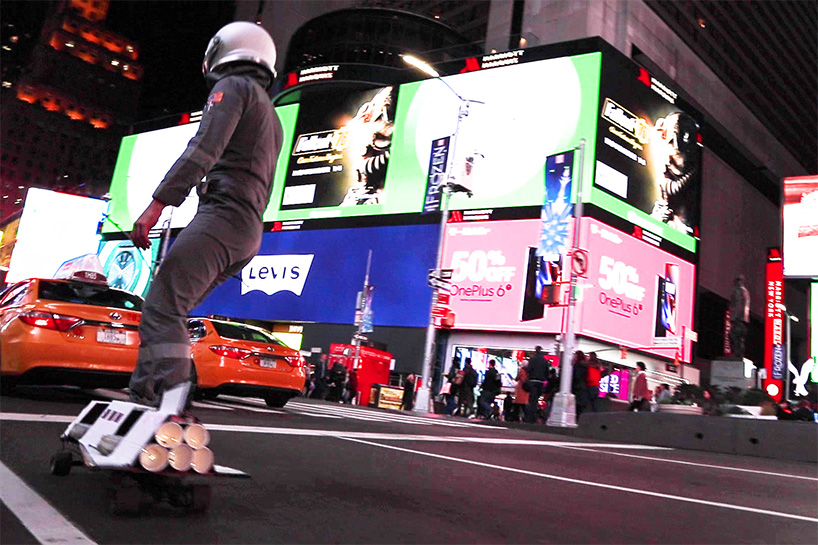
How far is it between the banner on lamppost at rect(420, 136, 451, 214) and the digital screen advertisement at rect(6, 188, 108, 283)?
35.3 metres

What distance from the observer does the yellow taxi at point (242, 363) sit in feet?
29.8

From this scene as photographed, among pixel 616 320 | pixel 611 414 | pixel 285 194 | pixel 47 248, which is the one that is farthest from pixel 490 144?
pixel 47 248

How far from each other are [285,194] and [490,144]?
1323 cm

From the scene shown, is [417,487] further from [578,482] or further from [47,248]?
[47,248]

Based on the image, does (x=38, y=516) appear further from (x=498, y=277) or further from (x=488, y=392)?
(x=498, y=277)

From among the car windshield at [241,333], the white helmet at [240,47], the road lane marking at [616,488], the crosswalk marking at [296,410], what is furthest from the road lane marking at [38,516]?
the car windshield at [241,333]

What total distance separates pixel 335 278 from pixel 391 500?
1306 inches

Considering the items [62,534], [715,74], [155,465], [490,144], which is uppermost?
[715,74]

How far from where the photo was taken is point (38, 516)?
2.03 meters

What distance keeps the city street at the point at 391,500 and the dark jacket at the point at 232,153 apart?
112 centimetres

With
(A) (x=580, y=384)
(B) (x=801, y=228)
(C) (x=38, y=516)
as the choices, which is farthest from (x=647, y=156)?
(C) (x=38, y=516)

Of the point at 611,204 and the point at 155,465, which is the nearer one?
the point at 155,465

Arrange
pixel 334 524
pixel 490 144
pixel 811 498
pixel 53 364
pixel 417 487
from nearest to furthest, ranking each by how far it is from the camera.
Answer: pixel 334 524 → pixel 417 487 → pixel 811 498 → pixel 53 364 → pixel 490 144

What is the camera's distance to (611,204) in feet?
99.9
